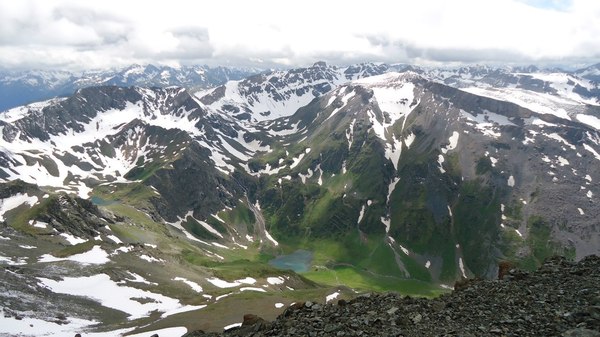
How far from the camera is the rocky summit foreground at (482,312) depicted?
2062 cm

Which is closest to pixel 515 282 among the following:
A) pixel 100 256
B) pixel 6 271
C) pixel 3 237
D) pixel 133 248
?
pixel 6 271

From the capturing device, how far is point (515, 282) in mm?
29484

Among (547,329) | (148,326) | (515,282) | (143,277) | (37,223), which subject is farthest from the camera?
(37,223)

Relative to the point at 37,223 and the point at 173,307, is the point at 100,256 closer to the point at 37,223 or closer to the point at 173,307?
the point at 173,307

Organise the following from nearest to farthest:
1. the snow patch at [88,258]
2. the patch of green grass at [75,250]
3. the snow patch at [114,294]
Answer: the snow patch at [114,294], the snow patch at [88,258], the patch of green grass at [75,250]

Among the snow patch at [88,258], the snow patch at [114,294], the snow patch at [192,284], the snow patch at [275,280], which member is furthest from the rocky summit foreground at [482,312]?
the snow patch at [275,280]

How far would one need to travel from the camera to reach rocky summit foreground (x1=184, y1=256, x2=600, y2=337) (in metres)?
20.6

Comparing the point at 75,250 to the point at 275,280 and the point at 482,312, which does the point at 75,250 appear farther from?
the point at 482,312

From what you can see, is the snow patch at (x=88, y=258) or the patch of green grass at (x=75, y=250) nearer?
the snow patch at (x=88, y=258)

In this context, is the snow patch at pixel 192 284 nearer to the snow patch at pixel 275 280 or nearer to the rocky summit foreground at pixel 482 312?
the snow patch at pixel 275 280

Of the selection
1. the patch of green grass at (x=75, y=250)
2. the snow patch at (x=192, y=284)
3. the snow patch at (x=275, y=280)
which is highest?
the patch of green grass at (x=75, y=250)

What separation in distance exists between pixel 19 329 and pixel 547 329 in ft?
219

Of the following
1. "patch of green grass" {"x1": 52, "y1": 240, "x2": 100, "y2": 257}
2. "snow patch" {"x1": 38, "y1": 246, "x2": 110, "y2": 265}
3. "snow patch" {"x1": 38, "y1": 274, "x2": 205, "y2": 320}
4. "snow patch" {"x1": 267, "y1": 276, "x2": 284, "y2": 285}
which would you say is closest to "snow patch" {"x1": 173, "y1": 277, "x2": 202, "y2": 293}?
"snow patch" {"x1": 38, "y1": 274, "x2": 205, "y2": 320}

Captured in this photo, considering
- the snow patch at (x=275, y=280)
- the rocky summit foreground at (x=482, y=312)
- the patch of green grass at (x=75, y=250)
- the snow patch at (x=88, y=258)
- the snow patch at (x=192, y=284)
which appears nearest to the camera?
the rocky summit foreground at (x=482, y=312)
